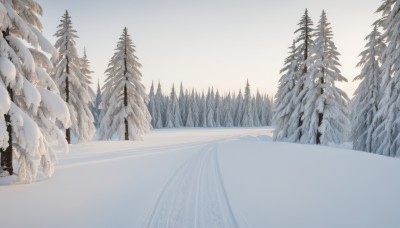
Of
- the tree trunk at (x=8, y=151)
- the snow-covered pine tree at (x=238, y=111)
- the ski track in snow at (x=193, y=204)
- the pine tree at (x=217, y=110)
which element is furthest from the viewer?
the pine tree at (x=217, y=110)

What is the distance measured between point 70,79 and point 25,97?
1794 centimetres

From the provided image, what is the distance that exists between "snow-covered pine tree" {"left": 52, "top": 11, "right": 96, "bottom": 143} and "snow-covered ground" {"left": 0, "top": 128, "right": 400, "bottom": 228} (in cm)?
1615

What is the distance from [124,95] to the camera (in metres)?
29.0

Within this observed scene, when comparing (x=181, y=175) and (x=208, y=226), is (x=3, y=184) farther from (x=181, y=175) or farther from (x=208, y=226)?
(x=208, y=226)

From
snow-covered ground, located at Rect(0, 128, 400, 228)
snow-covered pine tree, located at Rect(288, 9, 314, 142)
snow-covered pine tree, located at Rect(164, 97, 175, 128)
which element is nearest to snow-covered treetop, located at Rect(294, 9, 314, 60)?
snow-covered pine tree, located at Rect(288, 9, 314, 142)

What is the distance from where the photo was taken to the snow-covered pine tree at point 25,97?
341 inches

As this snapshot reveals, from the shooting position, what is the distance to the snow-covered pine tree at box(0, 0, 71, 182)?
8.66 m

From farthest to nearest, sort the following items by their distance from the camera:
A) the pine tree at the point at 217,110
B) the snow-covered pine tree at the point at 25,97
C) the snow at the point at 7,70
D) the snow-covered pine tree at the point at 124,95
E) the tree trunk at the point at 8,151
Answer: the pine tree at the point at 217,110 < the snow-covered pine tree at the point at 124,95 < the tree trunk at the point at 8,151 < the snow-covered pine tree at the point at 25,97 < the snow at the point at 7,70

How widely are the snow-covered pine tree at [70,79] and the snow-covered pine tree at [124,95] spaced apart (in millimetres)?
2625

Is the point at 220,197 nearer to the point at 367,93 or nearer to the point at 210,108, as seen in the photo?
the point at 367,93

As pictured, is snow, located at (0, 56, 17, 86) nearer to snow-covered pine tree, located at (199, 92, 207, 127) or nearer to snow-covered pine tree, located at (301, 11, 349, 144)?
snow-covered pine tree, located at (301, 11, 349, 144)

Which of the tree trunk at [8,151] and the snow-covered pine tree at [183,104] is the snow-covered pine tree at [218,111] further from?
the tree trunk at [8,151]

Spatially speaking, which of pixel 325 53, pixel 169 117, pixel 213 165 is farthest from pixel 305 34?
pixel 169 117

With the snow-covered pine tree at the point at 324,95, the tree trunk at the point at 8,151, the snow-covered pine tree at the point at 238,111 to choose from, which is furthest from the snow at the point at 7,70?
the snow-covered pine tree at the point at 238,111
